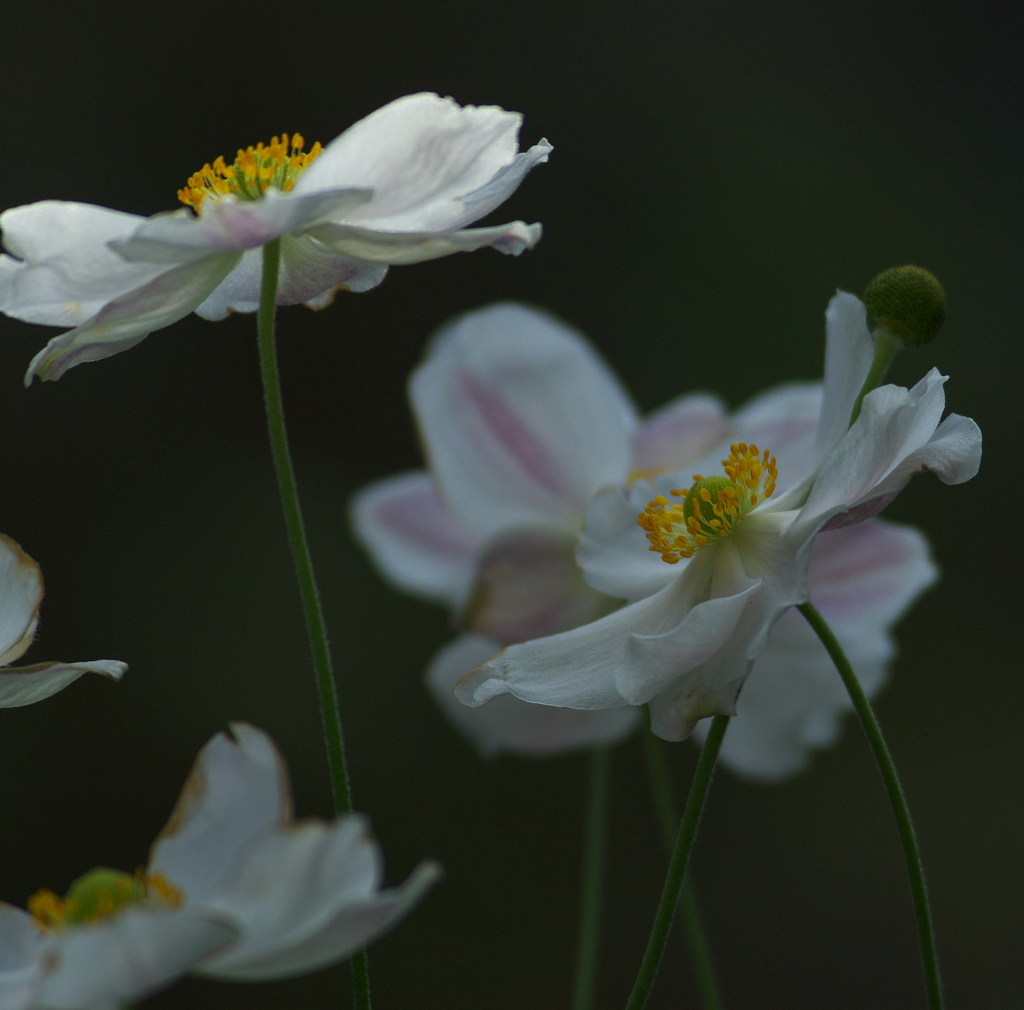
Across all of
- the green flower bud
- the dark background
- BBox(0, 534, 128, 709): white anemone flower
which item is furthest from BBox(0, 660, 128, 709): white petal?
the dark background

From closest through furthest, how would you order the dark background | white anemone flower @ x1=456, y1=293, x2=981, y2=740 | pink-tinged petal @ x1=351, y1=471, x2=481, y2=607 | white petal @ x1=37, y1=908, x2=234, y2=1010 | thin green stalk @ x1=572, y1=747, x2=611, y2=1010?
white petal @ x1=37, y1=908, x2=234, y2=1010 → white anemone flower @ x1=456, y1=293, x2=981, y2=740 → thin green stalk @ x1=572, y1=747, x2=611, y2=1010 → pink-tinged petal @ x1=351, y1=471, x2=481, y2=607 → the dark background

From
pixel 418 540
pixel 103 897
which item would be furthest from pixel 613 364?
pixel 103 897

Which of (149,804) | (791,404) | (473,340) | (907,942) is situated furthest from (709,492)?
(907,942)

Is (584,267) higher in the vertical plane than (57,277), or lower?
higher

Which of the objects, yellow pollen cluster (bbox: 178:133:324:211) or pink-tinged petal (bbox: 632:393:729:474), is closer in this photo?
yellow pollen cluster (bbox: 178:133:324:211)

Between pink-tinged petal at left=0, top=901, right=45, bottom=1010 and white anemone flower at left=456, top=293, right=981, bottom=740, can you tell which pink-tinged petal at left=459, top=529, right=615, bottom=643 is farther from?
pink-tinged petal at left=0, top=901, right=45, bottom=1010

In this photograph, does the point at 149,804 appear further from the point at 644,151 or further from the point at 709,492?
the point at 709,492

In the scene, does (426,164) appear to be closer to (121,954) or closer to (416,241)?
(416,241)
